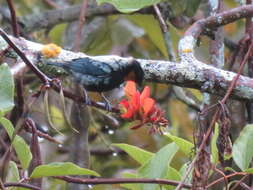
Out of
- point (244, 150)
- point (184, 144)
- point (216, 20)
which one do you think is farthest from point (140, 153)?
point (216, 20)

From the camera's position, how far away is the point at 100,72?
213cm

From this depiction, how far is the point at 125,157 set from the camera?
11.0 ft

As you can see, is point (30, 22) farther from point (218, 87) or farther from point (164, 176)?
point (164, 176)

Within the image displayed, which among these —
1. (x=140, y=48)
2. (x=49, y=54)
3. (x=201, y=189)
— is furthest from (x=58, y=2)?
(x=201, y=189)

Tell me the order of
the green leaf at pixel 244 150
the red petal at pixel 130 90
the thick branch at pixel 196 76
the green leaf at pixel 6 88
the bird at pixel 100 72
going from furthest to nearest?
the bird at pixel 100 72
the thick branch at pixel 196 76
the red petal at pixel 130 90
the green leaf at pixel 244 150
the green leaf at pixel 6 88

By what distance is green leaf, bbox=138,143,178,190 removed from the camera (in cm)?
159

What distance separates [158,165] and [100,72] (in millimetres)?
603

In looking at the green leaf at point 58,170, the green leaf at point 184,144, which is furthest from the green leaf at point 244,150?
the green leaf at point 58,170

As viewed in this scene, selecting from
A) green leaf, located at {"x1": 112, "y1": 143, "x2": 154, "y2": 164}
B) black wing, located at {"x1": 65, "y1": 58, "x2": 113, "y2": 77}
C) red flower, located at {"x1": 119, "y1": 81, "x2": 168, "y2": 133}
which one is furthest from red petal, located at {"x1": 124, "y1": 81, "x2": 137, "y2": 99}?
black wing, located at {"x1": 65, "y1": 58, "x2": 113, "y2": 77}

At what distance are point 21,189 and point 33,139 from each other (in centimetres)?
12

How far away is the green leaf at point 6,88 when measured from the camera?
1507 mm

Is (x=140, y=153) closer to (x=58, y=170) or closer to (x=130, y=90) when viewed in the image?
(x=130, y=90)

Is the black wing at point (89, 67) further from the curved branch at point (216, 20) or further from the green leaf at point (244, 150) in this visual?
the green leaf at point (244, 150)

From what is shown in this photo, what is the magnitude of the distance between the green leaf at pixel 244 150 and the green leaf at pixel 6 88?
1.79 ft
